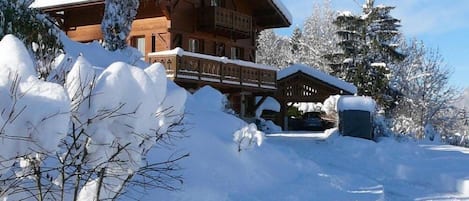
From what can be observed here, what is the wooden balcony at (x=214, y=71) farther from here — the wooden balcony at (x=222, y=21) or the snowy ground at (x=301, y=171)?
the snowy ground at (x=301, y=171)

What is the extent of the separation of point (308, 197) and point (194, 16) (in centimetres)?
1675

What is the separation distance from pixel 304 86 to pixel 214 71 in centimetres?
786

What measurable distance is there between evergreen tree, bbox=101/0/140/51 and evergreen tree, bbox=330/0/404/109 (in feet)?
67.8


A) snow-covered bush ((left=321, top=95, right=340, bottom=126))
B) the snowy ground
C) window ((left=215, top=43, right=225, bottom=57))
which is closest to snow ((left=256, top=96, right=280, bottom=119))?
window ((left=215, top=43, right=225, bottom=57))

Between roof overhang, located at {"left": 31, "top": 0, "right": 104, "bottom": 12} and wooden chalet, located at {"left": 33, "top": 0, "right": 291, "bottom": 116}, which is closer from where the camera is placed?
wooden chalet, located at {"left": 33, "top": 0, "right": 291, "bottom": 116}

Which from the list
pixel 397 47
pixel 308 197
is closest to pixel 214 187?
pixel 308 197

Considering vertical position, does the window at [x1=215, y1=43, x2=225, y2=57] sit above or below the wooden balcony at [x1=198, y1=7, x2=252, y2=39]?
below

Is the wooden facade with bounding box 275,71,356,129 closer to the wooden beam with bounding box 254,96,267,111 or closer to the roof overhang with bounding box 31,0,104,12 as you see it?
the wooden beam with bounding box 254,96,267,111

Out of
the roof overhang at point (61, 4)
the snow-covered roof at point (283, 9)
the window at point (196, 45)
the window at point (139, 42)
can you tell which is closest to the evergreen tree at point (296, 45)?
the snow-covered roof at point (283, 9)

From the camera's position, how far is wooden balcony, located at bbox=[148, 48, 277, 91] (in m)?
19.2

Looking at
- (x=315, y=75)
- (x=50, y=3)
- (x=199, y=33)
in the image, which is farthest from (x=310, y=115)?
(x=50, y=3)

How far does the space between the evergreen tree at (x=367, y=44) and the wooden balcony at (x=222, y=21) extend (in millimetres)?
10893

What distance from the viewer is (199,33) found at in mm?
24625

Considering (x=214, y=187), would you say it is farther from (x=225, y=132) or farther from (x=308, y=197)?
(x=225, y=132)
